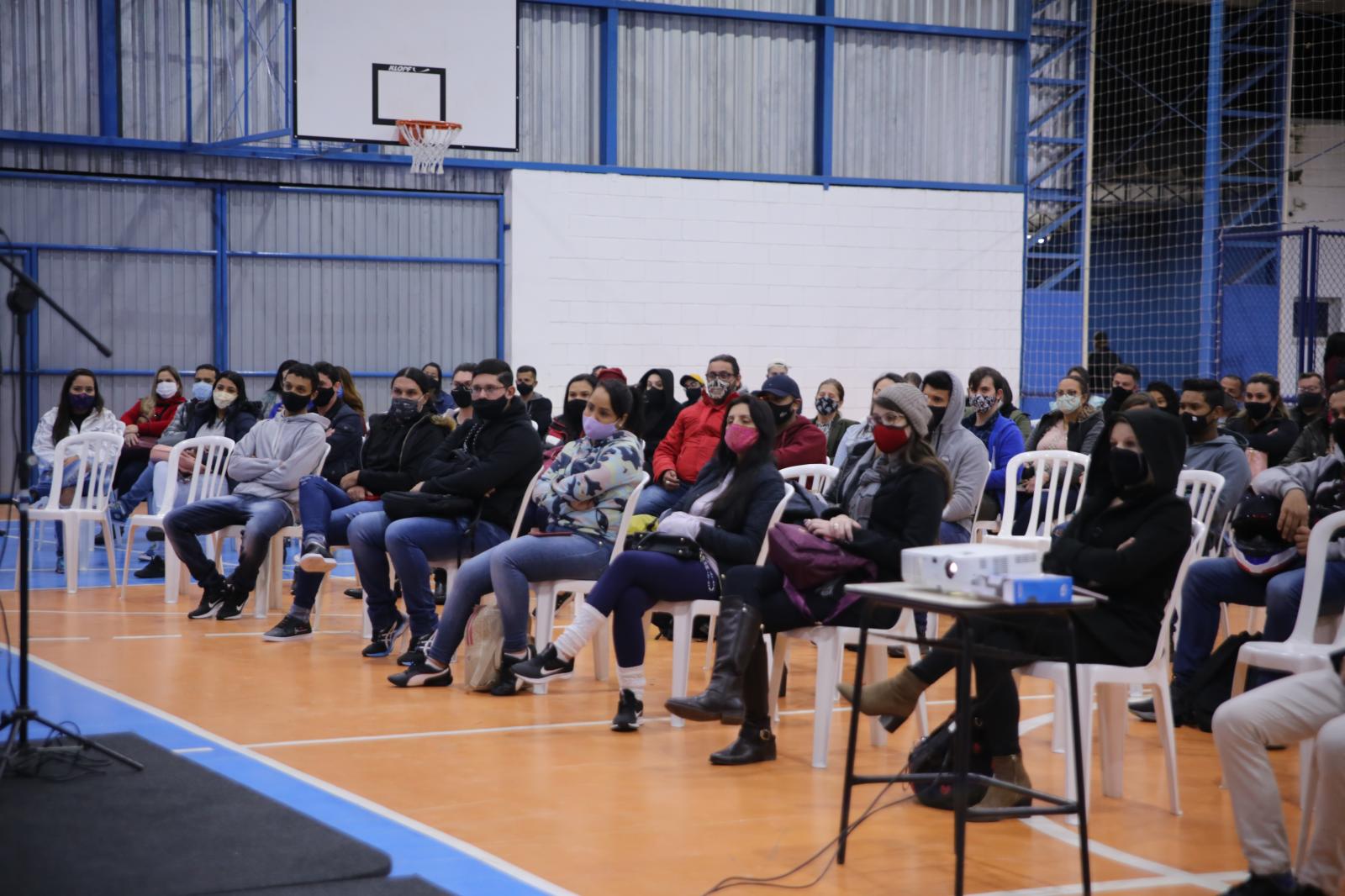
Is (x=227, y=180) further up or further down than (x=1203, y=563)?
further up

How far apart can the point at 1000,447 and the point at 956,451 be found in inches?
59.9

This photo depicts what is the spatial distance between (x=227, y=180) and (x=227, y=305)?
112 cm

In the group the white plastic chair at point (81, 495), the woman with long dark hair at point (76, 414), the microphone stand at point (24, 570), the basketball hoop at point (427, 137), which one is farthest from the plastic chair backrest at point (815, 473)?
the basketball hoop at point (427, 137)

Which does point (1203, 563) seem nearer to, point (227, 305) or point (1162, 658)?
point (1162, 658)

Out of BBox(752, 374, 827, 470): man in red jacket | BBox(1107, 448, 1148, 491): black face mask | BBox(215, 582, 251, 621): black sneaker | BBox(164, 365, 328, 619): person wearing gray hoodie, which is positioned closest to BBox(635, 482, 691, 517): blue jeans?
BBox(752, 374, 827, 470): man in red jacket

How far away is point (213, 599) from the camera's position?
7.54 metres

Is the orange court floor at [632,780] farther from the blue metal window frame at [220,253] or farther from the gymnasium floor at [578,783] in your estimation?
the blue metal window frame at [220,253]

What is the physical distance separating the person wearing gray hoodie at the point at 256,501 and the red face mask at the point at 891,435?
3.73m

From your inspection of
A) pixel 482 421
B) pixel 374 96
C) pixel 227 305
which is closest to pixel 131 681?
pixel 482 421

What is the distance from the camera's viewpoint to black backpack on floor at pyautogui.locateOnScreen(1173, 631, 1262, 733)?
5102 millimetres

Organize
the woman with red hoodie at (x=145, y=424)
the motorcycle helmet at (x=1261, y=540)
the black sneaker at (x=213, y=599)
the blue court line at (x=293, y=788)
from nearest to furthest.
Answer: the blue court line at (x=293, y=788)
the motorcycle helmet at (x=1261, y=540)
the black sneaker at (x=213, y=599)
the woman with red hoodie at (x=145, y=424)

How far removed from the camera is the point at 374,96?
1148 centimetres

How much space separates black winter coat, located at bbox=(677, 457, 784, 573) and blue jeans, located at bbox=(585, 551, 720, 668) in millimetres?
111

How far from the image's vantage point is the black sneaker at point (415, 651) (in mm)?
5926
